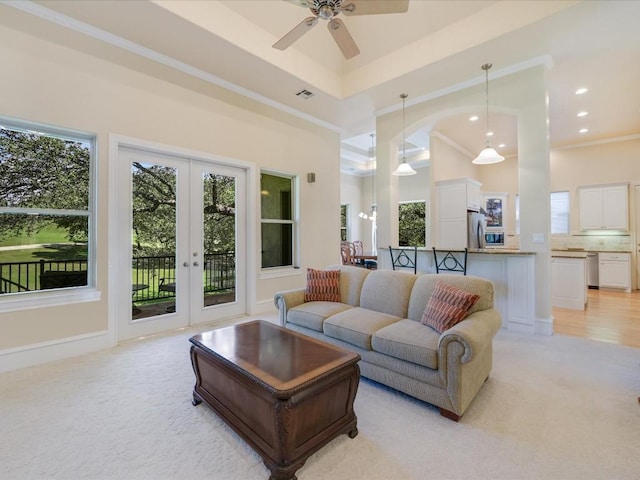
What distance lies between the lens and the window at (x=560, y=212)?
746 centimetres

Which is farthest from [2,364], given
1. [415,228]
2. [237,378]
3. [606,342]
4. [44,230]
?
[415,228]

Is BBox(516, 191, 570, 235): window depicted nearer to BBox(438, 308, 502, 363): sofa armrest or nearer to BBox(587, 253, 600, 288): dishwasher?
BBox(587, 253, 600, 288): dishwasher

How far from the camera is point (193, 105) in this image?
4.10m

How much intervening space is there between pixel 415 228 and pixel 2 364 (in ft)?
32.5

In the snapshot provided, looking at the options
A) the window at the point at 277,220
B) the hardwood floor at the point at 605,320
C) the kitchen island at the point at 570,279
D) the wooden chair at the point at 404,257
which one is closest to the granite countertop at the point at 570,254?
the kitchen island at the point at 570,279

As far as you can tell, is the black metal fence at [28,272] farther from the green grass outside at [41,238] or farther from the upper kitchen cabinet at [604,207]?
the upper kitchen cabinet at [604,207]

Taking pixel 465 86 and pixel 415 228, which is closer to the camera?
pixel 465 86

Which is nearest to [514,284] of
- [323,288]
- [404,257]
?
[404,257]

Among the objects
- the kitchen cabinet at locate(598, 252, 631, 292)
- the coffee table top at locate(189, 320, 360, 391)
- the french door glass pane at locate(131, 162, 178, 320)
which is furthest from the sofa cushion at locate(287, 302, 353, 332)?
the kitchen cabinet at locate(598, 252, 631, 292)

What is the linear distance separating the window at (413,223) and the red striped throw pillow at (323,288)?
7122 mm

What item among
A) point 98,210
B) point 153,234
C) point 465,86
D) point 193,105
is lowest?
point 153,234

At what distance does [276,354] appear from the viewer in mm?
1999

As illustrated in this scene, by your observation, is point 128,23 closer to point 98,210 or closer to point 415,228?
point 98,210

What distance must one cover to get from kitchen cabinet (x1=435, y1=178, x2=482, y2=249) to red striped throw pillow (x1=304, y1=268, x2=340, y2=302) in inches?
141
